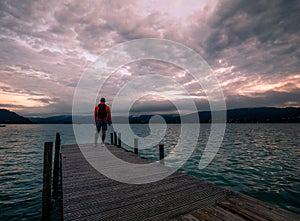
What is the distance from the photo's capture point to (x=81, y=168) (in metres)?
7.45

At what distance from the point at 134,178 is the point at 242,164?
12.2 metres

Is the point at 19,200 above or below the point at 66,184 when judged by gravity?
below

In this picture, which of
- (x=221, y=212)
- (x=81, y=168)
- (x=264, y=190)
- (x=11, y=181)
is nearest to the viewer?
(x=221, y=212)

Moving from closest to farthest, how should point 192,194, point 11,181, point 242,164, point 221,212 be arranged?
1. point 221,212
2. point 192,194
3. point 11,181
4. point 242,164

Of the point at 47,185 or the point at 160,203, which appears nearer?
the point at 160,203

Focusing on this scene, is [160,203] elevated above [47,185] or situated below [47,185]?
above

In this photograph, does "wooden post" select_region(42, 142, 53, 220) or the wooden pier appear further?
"wooden post" select_region(42, 142, 53, 220)

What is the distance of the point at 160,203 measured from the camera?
4.08 metres

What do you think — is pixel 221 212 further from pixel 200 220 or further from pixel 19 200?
pixel 19 200

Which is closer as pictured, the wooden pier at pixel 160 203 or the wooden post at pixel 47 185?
the wooden pier at pixel 160 203

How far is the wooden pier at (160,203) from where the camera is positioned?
3498 mm

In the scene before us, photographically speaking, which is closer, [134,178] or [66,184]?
[66,184]

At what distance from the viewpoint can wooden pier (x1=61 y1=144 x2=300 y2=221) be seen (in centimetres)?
350

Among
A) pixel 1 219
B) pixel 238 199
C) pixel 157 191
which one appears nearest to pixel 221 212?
pixel 238 199
